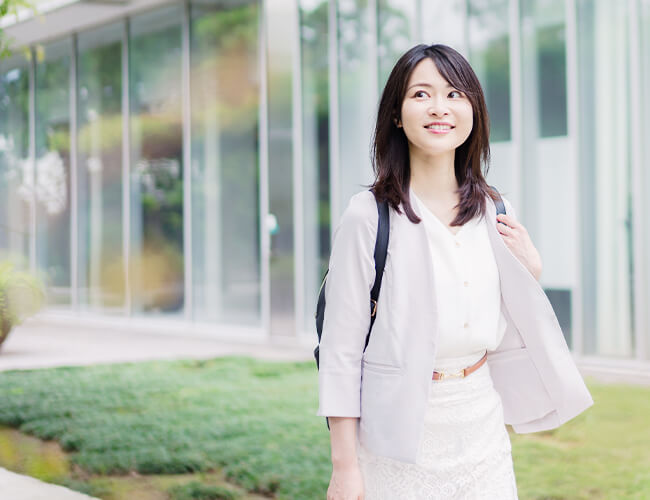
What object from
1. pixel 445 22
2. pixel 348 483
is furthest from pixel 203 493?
pixel 445 22

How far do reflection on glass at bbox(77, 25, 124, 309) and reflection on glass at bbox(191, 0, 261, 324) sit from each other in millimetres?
2160

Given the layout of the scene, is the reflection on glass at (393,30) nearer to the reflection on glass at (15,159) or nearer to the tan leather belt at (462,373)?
the tan leather belt at (462,373)

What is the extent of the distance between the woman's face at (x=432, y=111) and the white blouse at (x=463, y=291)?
0.15m

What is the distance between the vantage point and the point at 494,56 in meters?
9.28

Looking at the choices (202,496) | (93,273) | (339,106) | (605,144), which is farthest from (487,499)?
(93,273)

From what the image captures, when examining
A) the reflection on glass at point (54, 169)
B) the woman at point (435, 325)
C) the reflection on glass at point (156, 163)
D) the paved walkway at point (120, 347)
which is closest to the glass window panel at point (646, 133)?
the paved walkway at point (120, 347)

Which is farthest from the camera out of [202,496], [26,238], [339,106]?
[26,238]

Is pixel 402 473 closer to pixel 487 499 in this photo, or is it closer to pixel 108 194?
pixel 487 499

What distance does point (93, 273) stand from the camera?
14.9 m

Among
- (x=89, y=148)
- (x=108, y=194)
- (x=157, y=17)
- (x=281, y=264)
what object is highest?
(x=157, y=17)

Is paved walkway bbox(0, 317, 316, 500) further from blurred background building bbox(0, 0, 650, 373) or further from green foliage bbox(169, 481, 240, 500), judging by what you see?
green foliage bbox(169, 481, 240, 500)

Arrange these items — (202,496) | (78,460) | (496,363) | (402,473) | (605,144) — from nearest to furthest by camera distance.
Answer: (402,473), (496,363), (202,496), (78,460), (605,144)

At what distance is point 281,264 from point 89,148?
5.78m

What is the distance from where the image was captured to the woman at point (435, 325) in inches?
73.1
